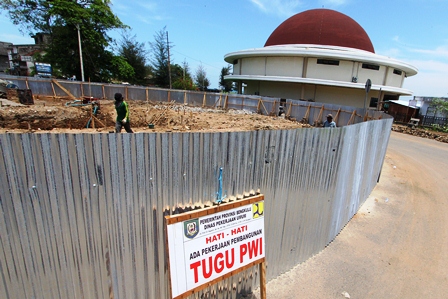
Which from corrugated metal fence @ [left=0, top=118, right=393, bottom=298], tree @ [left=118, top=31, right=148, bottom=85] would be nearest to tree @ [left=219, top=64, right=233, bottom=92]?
tree @ [left=118, top=31, right=148, bottom=85]

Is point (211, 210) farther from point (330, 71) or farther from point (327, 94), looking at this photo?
point (327, 94)

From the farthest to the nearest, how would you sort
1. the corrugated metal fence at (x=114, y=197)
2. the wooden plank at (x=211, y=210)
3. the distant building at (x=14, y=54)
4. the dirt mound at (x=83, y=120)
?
the distant building at (x=14, y=54) < the dirt mound at (x=83, y=120) < the wooden plank at (x=211, y=210) < the corrugated metal fence at (x=114, y=197)

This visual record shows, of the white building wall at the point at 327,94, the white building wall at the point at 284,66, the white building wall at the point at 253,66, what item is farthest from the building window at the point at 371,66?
the white building wall at the point at 253,66

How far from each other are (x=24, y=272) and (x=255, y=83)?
35.6 meters

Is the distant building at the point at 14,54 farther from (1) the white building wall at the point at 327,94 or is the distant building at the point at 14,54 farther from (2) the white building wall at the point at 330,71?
(2) the white building wall at the point at 330,71

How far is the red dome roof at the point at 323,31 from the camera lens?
101 ft

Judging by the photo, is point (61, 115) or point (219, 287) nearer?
point (219, 287)

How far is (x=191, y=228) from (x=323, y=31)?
3649 cm

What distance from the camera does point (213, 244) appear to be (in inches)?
96.5

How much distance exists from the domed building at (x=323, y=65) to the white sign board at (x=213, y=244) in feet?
93.2

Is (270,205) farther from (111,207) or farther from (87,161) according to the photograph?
(87,161)

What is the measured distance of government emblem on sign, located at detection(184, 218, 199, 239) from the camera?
2.25 metres

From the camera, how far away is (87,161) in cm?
186

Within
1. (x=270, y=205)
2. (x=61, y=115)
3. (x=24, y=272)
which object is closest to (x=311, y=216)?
(x=270, y=205)
